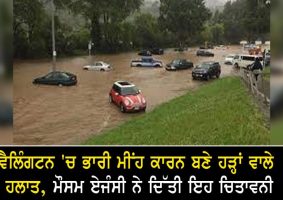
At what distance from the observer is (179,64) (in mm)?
34375

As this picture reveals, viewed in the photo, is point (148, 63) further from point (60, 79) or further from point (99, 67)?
point (60, 79)

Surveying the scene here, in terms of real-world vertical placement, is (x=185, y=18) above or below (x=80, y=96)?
above

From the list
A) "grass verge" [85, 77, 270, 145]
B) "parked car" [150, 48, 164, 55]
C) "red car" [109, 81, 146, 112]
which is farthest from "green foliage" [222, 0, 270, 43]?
"grass verge" [85, 77, 270, 145]

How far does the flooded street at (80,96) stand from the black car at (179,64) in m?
0.59

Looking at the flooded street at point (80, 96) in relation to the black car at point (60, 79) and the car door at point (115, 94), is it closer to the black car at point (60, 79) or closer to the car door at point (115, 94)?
the car door at point (115, 94)

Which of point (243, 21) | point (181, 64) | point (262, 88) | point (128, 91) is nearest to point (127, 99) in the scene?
point (128, 91)

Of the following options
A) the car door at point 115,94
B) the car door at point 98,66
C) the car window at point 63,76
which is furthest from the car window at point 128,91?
the car door at point 98,66

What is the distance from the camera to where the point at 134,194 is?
7648 mm

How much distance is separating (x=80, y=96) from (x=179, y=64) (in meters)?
14.5

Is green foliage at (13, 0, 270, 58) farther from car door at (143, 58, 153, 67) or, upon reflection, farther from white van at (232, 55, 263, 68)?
white van at (232, 55, 263, 68)

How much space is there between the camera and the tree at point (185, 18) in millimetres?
28033

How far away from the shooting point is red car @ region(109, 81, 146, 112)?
19250 mm

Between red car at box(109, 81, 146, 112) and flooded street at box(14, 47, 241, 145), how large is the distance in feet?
1.04

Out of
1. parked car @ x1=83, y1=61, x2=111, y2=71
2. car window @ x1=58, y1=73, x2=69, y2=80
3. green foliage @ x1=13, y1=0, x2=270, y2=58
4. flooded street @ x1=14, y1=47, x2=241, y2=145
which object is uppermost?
green foliage @ x1=13, y1=0, x2=270, y2=58
